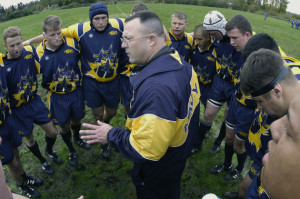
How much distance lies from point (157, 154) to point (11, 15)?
42101 mm

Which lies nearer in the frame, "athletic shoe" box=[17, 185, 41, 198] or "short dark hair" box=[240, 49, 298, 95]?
"short dark hair" box=[240, 49, 298, 95]

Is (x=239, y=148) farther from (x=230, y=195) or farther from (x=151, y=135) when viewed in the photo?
(x=151, y=135)

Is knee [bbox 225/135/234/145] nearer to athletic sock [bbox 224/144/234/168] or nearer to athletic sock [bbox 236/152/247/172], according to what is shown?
athletic sock [bbox 224/144/234/168]

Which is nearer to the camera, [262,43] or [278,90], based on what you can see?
[278,90]

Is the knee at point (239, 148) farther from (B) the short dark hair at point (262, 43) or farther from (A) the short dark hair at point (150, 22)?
(A) the short dark hair at point (150, 22)

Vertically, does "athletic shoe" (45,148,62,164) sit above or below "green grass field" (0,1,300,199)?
above

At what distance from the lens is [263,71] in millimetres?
1937

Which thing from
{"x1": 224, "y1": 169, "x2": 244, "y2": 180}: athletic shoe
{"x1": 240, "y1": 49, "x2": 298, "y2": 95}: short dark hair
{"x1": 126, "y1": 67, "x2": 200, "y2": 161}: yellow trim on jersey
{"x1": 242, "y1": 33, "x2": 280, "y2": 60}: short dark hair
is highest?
{"x1": 242, "y1": 33, "x2": 280, "y2": 60}: short dark hair

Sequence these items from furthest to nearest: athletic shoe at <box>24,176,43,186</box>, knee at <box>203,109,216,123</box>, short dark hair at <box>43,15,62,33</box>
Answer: knee at <box>203,109,216,123</box> → athletic shoe at <box>24,176,43,186</box> → short dark hair at <box>43,15,62,33</box>

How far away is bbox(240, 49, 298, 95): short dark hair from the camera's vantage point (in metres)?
1.92

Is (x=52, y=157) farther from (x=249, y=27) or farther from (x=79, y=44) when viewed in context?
(x=249, y=27)

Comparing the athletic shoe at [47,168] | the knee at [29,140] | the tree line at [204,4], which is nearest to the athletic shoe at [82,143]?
the athletic shoe at [47,168]

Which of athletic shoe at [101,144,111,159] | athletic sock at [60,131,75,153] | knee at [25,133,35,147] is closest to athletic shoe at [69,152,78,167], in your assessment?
athletic sock at [60,131,75,153]

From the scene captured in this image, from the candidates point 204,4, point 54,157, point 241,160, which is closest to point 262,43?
point 241,160
